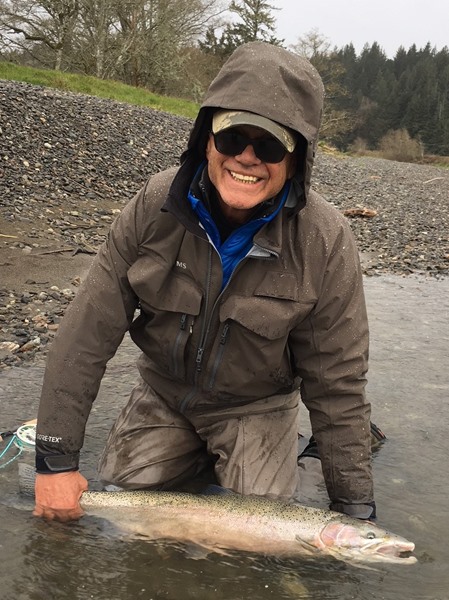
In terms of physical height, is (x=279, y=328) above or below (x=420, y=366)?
above

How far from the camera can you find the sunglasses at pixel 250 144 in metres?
2.81

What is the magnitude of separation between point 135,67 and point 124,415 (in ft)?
92.6

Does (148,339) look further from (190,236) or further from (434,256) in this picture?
(434,256)

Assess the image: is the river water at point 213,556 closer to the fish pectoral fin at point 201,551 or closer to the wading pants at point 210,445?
the fish pectoral fin at point 201,551

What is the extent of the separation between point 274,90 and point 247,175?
39 cm

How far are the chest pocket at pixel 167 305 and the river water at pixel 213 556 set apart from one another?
967mm

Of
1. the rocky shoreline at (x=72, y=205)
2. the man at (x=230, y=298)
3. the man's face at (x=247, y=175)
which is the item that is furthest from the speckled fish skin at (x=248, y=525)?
the rocky shoreline at (x=72, y=205)

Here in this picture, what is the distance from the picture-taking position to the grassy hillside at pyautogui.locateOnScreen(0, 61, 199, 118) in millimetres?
19438

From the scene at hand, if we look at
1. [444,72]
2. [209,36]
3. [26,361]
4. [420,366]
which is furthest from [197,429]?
[444,72]

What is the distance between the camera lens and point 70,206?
380 inches

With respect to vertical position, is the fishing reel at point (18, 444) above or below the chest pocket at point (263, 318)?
below

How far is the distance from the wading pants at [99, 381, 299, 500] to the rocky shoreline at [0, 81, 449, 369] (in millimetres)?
1805

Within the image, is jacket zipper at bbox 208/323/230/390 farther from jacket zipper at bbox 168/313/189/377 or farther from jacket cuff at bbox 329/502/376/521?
jacket cuff at bbox 329/502/376/521

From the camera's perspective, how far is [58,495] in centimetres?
313
